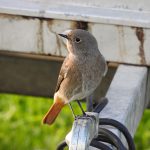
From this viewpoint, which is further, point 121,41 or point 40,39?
point 40,39

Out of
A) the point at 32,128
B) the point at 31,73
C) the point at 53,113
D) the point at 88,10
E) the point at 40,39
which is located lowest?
the point at 32,128

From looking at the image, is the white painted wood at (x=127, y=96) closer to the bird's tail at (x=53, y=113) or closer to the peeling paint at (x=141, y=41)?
the peeling paint at (x=141, y=41)

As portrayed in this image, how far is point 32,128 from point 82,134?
13.2 ft

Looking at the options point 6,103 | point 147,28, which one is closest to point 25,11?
point 147,28

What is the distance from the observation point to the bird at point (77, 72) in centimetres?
450

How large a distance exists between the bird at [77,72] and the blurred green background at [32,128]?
2.25m

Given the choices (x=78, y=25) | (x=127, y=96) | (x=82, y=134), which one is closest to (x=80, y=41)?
(x=78, y=25)

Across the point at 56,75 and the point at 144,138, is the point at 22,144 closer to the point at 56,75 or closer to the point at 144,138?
the point at 144,138

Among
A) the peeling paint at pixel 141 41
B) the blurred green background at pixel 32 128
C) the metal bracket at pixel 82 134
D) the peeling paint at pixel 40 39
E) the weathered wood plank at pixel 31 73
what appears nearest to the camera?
the metal bracket at pixel 82 134

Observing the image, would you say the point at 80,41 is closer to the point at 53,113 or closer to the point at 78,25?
the point at 78,25

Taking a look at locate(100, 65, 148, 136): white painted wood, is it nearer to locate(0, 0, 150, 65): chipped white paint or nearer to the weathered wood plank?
locate(0, 0, 150, 65): chipped white paint

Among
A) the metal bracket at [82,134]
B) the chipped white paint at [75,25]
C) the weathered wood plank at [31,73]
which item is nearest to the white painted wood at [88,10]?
the chipped white paint at [75,25]

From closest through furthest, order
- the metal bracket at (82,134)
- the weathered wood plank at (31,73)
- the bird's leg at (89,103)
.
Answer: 1. the metal bracket at (82,134)
2. the bird's leg at (89,103)
3. the weathered wood plank at (31,73)

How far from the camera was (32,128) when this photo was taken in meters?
7.12
